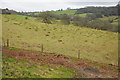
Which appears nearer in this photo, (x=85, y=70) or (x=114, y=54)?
(x=85, y=70)

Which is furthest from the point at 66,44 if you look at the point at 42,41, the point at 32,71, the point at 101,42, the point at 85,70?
the point at 32,71

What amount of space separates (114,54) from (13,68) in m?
20.7

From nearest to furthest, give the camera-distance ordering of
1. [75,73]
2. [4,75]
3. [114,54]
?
[4,75]
[75,73]
[114,54]

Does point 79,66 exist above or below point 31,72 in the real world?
below

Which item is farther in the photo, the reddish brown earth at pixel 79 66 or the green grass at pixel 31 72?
the reddish brown earth at pixel 79 66

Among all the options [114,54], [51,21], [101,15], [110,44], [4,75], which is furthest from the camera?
[101,15]

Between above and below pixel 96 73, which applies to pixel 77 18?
above

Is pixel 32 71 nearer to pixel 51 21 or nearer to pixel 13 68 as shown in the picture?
pixel 13 68

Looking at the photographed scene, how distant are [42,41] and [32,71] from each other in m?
19.4

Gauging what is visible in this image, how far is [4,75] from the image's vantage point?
10023mm

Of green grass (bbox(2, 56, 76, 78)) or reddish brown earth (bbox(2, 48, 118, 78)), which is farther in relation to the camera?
reddish brown earth (bbox(2, 48, 118, 78))

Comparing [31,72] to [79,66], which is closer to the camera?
[31,72]

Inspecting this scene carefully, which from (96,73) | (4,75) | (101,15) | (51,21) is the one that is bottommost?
(96,73)

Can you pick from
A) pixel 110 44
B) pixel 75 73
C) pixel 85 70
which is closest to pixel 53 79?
pixel 75 73
